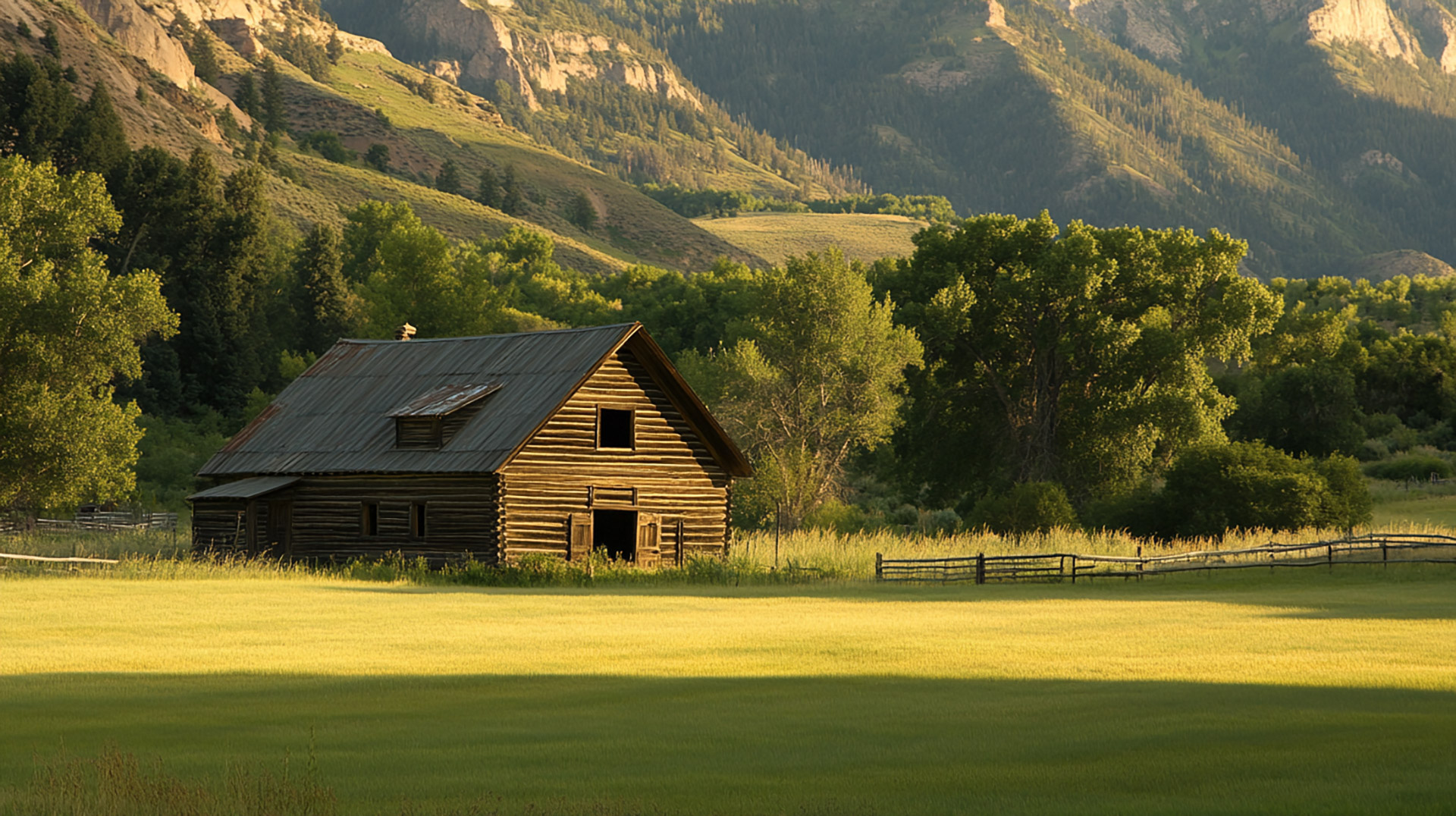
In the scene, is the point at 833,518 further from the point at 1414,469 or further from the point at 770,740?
the point at 770,740

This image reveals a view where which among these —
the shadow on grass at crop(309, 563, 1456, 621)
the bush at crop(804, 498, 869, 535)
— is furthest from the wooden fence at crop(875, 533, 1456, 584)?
the bush at crop(804, 498, 869, 535)

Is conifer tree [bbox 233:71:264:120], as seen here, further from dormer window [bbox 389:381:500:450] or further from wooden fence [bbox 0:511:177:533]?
dormer window [bbox 389:381:500:450]

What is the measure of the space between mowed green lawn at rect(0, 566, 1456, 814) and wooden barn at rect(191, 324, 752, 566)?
43.5 feet

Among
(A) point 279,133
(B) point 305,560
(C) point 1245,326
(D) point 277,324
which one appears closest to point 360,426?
(B) point 305,560

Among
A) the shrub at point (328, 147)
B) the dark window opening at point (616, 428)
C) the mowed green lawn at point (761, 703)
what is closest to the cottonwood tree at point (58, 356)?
the dark window opening at point (616, 428)

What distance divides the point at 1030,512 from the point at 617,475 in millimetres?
15919

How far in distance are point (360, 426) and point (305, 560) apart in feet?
13.7

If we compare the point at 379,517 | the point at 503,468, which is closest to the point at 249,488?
the point at 379,517

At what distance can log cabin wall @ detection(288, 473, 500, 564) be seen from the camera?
45.1 meters

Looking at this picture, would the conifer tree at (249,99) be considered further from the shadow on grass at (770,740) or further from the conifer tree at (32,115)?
the shadow on grass at (770,740)

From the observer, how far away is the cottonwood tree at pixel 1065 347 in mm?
62594

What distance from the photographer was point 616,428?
47594 millimetres

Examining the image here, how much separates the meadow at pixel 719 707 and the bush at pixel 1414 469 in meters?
49.9

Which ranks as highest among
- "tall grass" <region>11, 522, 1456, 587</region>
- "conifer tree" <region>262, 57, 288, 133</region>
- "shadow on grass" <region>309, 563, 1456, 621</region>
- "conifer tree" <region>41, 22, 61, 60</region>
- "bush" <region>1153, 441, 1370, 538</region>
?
"conifer tree" <region>262, 57, 288, 133</region>
